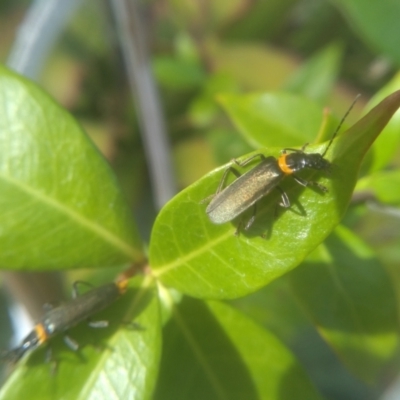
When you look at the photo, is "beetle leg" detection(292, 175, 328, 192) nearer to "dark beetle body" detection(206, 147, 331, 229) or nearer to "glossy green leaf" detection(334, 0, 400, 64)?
"dark beetle body" detection(206, 147, 331, 229)

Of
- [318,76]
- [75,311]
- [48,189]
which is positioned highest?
[48,189]

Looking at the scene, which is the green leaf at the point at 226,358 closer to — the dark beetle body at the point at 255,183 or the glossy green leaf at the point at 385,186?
the dark beetle body at the point at 255,183

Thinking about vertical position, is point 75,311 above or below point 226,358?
above

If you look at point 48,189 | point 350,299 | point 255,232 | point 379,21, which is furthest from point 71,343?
point 379,21

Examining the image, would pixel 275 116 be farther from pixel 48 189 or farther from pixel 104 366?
pixel 104 366

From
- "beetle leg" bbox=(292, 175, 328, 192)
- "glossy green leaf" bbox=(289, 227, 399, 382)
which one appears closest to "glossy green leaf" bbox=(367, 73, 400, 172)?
"glossy green leaf" bbox=(289, 227, 399, 382)

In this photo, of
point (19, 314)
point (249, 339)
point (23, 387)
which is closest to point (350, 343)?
point (249, 339)

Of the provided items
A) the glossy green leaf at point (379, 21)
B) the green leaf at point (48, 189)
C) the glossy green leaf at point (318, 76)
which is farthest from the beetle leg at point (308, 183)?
the glossy green leaf at point (318, 76)
